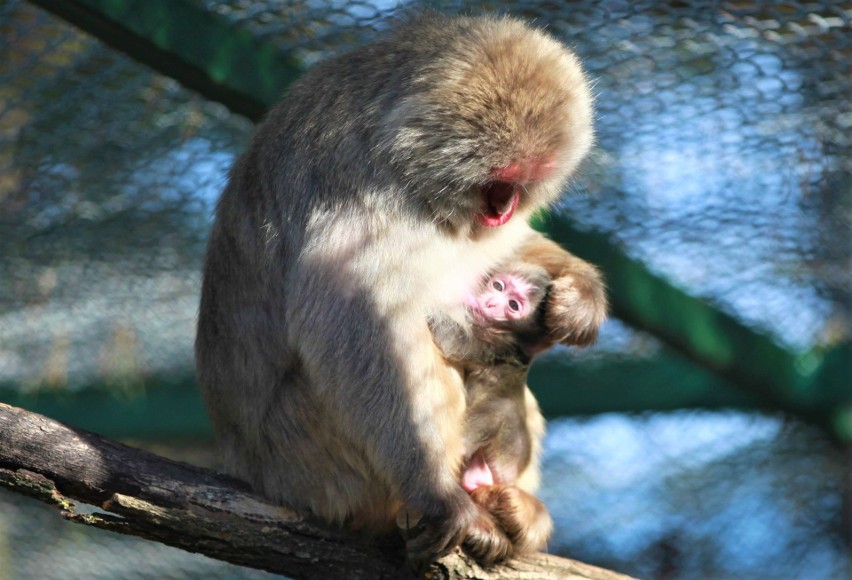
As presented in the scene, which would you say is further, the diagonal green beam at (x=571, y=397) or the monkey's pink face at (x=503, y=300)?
the diagonal green beam at (x=571, y=397)

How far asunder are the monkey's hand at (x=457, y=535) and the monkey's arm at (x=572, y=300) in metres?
0.91

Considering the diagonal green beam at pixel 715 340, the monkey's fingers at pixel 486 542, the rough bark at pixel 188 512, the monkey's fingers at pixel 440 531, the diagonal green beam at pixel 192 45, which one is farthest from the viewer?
the diagonal green beam at pixel 715 340

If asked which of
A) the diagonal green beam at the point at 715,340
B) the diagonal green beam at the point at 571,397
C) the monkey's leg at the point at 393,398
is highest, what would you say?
the monkey's leg at the point at 393,398

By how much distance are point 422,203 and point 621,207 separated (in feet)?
8.25

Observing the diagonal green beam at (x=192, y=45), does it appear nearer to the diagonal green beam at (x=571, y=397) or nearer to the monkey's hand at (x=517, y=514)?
the diagonal green beam at (x=571, y=397)

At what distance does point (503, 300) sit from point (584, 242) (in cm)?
173

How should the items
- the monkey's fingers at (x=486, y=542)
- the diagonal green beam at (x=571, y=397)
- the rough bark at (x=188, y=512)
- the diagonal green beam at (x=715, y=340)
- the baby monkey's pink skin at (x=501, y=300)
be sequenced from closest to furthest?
1. the rough bark at (x=188, y=512)
2. the monkey's fingers at (x=486, y=542)
3. the baby monkey's pink skin at (x=501, y=300)
4. the diagonal green beam at (x=715, y=340)
5. the diagonal green beam at (x=571, y=397)

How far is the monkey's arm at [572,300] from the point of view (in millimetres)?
4141

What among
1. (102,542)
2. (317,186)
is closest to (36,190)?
(102,542)

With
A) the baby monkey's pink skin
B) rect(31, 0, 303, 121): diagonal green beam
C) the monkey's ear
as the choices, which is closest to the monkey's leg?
the baby monkey's pink skin

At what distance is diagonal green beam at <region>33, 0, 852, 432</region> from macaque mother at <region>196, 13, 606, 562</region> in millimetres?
1291

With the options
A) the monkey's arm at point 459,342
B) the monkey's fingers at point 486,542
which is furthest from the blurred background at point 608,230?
the monkey's fingers at point 486,542

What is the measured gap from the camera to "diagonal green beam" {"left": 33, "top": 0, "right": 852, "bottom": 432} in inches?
200

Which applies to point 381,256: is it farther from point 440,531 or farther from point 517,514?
point 517,514
